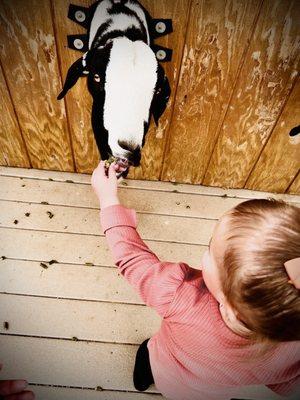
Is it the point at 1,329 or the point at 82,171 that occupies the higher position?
the point at 82,171

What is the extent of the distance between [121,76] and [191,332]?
0.89m

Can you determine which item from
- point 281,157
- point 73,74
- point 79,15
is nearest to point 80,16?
point 79,15

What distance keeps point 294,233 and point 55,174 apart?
4.57 feet

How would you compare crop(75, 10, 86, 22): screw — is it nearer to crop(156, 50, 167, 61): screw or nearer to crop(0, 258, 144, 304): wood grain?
crop(156, 50, 167, 61): screw

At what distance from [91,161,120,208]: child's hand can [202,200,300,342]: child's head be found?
0.39 m

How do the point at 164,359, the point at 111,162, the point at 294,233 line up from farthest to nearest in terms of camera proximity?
the point at 111,162
the point at 164,359
the point at 294,233

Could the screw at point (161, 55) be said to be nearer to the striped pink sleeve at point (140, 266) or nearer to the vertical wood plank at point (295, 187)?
the striped pink sleeve at point (140, 266)

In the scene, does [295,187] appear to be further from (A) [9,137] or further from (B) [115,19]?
(A) [9,137]

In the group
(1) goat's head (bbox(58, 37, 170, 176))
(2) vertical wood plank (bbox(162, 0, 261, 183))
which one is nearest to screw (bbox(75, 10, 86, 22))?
(1) goat's head (bbox(58, 37, 170, 176))

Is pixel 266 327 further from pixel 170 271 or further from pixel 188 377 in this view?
pixel 188 377

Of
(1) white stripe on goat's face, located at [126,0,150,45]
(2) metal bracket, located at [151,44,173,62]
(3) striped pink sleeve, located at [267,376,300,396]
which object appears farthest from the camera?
(2) metal bracket, located at [151,44,173,62]

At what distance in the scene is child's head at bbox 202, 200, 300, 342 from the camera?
0.57 meters

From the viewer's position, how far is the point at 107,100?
4.08 feet

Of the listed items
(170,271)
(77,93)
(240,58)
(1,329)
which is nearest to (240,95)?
(240,58)
